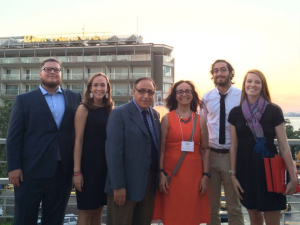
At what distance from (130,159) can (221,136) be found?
45.4 inches

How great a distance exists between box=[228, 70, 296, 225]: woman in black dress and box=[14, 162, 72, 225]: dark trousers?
1.74 metres

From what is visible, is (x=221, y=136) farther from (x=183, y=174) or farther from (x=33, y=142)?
(x=33, y=142)

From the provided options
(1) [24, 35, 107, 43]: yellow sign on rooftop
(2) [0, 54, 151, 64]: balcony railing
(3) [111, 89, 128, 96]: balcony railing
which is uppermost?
(1) [24, 35, 107, 43]: yellow sign on rooftop

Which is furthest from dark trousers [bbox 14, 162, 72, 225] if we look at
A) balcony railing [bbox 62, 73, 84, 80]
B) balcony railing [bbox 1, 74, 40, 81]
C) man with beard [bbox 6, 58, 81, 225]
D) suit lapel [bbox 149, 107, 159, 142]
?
balcony railing [bbox 1, 74, 40, 81]

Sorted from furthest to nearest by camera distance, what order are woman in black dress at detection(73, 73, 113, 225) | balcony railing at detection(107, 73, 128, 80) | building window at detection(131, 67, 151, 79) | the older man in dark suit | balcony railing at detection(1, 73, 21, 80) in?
balcony railing at detection(1, 73, 21, 80)
building window at detection(131, 67, 151, 79)
balcony railing at detection(107, 73, 128, 80)
woman in black dress at detection(73, 73, 113, 225)
the older man in dark suit

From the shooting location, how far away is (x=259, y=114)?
8.79 feet

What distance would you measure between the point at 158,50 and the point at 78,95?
37.6m

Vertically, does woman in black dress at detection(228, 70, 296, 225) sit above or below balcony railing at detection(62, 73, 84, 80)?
below

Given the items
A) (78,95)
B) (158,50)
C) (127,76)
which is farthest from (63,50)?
(78,95)

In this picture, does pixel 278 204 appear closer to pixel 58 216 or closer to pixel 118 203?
pixel 118 203

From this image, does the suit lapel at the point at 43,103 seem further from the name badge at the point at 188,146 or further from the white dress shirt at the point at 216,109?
the white dress shirt at the point at 216,109

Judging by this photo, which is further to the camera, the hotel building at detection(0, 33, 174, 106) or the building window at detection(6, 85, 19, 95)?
the building window at detection(6, 85, 19, 95)

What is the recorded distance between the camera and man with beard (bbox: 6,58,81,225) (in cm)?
272

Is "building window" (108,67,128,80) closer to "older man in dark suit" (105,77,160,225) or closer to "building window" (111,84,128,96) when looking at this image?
"building window" (111,84,128,96)
